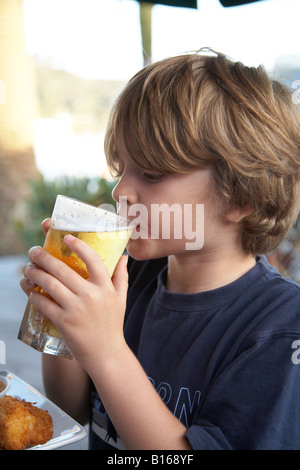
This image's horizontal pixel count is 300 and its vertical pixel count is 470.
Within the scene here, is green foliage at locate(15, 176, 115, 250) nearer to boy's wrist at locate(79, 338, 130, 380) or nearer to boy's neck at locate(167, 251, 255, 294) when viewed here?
boy's neck at locate(167, 251, 255, 294)

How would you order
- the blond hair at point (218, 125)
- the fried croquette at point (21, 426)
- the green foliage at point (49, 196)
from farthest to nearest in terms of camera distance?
the green foliage at point (49, 196) < the blond hair at point (218, 125) < the fried croquette at point (21, 426)

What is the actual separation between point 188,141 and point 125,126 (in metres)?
0.16

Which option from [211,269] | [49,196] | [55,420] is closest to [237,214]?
[211,269]

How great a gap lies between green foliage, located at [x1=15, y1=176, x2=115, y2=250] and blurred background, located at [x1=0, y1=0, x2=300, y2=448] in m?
0.01

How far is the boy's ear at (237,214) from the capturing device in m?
1.16

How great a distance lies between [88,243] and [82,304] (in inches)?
4.5

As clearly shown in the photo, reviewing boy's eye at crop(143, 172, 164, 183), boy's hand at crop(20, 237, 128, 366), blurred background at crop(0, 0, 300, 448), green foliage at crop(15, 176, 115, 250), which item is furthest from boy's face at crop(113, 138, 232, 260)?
green foliage at crop(15, 176, 115, 250)

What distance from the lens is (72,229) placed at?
85cm

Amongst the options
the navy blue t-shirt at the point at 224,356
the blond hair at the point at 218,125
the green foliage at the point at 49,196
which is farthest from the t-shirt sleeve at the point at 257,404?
the green foliage at the point at 49,196

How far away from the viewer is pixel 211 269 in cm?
119

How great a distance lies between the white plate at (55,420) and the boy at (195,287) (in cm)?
8

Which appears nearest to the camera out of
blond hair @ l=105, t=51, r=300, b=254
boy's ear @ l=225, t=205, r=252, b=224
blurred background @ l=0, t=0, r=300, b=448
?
blond hair @ l=105, t=51, r=300, b=254

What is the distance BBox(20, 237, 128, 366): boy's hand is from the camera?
0.79 m

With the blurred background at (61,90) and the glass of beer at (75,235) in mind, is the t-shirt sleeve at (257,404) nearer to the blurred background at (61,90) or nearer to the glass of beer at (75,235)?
the glass of beer at (75,235)
